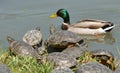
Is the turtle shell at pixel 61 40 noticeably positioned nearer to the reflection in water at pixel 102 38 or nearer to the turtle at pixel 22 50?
the turtle at pixel 22 50

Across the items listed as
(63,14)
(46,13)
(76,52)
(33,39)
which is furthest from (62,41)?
(46,13)

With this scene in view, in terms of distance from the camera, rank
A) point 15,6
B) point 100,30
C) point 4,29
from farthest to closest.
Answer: point 15,6 < point 100,30 < point 4,29

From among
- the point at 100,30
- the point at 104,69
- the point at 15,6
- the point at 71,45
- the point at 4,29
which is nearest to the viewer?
the point at 104,69

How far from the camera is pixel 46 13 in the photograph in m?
11.9

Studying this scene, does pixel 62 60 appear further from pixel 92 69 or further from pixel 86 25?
pixel 86 25

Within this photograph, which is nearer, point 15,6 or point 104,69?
point 104,69

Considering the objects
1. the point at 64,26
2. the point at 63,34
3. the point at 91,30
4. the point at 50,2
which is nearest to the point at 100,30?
the point at 91,30

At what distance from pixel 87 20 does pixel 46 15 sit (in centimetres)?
133

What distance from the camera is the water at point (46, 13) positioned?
34.3 ft

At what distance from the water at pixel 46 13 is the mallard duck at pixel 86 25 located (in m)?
0.20

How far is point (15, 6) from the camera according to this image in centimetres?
1241

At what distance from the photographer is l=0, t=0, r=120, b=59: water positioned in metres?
10.4

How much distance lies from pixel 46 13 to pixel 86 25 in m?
1.18

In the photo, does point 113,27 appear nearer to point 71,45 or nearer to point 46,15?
point 46,15
